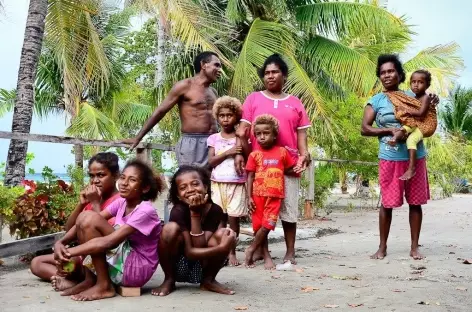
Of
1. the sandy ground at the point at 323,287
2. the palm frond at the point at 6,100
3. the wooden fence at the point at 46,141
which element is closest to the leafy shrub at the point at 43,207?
the wooden fence at the point at 46,141

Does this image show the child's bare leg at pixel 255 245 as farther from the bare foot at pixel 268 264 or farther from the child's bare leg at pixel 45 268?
the child's bare leg at pixel 45 268

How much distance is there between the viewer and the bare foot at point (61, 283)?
4.39 metres

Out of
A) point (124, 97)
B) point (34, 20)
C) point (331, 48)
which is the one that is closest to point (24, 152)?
point (34, 20)

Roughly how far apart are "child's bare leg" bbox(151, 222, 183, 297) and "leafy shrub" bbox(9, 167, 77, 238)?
6.92 ft

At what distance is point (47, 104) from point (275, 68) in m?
→ 17.3

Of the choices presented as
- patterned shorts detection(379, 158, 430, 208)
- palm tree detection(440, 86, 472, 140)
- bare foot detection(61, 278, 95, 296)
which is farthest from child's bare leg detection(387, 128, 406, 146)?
palm tree detection(440, 86, 472, 140)

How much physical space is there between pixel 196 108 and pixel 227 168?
0.67 meters

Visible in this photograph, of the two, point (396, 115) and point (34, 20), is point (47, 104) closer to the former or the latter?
point (34, 20)

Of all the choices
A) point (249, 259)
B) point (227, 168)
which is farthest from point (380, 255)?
point (227, 168)

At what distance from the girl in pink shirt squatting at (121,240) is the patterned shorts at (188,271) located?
0.63ft

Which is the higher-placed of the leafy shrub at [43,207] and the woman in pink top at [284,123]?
the woman in pink top at [284,123]

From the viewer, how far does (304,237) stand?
27.9 feet

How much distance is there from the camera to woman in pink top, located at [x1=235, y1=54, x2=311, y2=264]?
5.68 metres

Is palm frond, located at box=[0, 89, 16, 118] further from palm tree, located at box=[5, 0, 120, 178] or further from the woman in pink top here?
the woman in pink top
